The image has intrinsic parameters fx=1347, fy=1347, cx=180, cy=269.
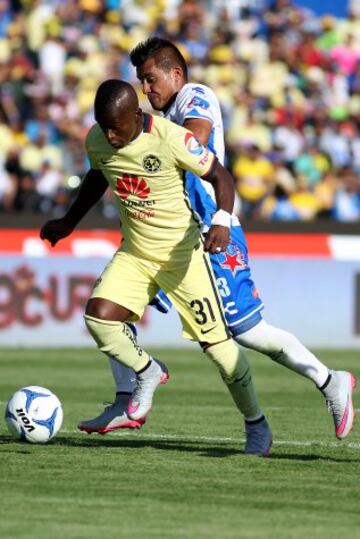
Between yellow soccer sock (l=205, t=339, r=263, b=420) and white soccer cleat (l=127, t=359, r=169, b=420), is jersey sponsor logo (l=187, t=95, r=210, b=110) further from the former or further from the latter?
white soccer cleat (l=127, t=359, r=169, b=420)

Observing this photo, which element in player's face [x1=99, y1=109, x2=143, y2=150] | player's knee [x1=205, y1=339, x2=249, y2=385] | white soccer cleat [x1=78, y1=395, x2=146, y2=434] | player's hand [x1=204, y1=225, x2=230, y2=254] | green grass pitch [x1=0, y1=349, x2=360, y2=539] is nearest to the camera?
green grass pitch [x1=0, y1=349, x2=360, y2=539]

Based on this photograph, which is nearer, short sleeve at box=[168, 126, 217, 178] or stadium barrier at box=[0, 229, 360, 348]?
short sleeve at box=[168, 126, 217, 178]

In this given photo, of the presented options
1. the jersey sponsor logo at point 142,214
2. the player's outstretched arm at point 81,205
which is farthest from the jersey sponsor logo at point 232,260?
the player's outstretched arm at point 81,205

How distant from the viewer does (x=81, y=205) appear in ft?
27.4

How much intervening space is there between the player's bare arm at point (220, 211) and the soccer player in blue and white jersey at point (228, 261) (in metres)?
0.34

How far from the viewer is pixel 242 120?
20500mm

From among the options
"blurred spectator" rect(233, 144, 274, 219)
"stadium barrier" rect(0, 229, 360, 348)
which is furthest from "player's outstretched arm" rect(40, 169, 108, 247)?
"blurred spectator" rect(233, 144, 274, 219)

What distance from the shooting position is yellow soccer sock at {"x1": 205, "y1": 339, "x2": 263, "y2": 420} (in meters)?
7.88

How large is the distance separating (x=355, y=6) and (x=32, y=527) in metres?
19.0

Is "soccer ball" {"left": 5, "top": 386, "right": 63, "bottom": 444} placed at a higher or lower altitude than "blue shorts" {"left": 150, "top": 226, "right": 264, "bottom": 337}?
lower

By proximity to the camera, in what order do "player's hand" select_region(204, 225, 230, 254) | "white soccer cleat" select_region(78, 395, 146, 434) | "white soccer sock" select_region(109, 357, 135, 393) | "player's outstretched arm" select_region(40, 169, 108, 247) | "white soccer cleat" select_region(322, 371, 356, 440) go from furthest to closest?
"white soccer sock" select_region(109, 357, 135, 393) → "white soccer cleat" select_region(78, 395, 146, 434) → "player's outstretched arm" select_region(40, 169, 108, 247) → "white soccer cleat" select_region(322, 371, 356, 440) → "player's hand" select_region(204, 225, 230, 254)

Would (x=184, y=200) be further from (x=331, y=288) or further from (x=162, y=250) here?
(x=331, y=288)

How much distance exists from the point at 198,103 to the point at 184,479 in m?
2.28

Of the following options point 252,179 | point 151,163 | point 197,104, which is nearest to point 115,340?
point 151,163
